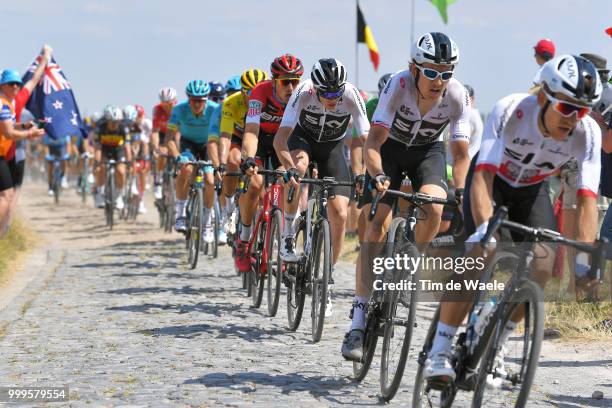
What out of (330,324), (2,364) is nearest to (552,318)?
(330,324)

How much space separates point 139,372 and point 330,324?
9.20 ft

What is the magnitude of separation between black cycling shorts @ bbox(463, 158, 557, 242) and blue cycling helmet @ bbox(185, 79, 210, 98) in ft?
32.2

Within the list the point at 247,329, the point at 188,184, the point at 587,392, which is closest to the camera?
the point at 587,392

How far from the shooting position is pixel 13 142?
42.0 ft

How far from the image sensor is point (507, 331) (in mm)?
5219

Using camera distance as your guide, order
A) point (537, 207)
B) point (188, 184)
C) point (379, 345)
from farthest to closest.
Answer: point (188, 184) → point (379, 345) → point (537, 207)

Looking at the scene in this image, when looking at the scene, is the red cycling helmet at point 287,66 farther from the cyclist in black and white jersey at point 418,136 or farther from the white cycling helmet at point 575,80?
the white cycling helmet at point 575,80

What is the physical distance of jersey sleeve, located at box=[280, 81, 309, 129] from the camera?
909 cm

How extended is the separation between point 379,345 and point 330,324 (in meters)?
1.46

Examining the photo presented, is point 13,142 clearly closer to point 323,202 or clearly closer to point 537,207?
point 323,202

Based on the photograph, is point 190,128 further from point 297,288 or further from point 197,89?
point 297,288

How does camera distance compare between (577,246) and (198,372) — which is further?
(198,372)

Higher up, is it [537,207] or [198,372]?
[537,207]

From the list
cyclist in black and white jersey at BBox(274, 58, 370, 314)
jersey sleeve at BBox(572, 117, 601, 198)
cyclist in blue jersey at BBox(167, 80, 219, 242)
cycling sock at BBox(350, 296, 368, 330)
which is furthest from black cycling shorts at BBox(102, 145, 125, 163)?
jersey sleeve at BBox(572, 117, 601, 198)
